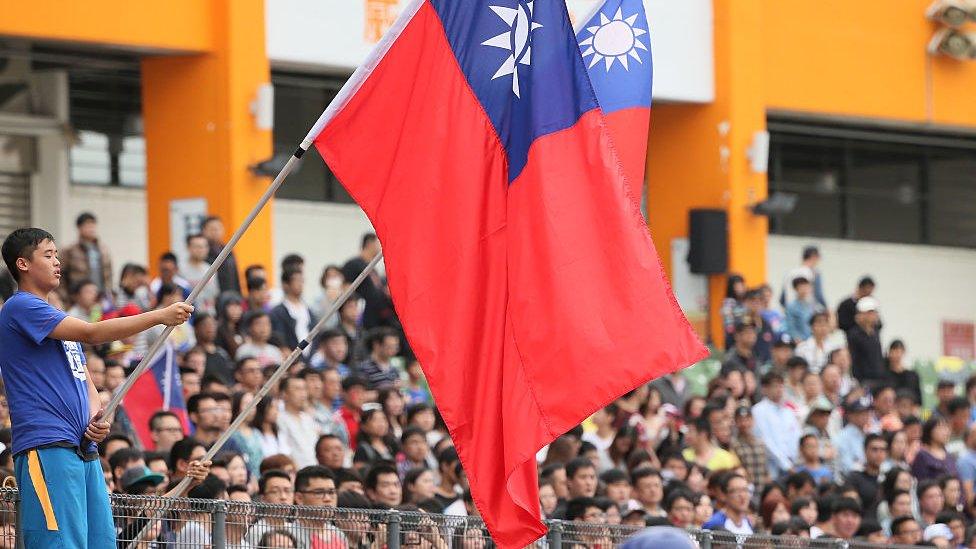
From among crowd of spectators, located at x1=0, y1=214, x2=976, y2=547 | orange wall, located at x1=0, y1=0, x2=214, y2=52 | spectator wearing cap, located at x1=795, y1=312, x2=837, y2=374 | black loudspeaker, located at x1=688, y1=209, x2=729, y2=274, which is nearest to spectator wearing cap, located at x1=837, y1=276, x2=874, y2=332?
crowd of spectators, located at x1=0, y1=214, x2=976, y2=547

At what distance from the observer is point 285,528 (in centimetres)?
965

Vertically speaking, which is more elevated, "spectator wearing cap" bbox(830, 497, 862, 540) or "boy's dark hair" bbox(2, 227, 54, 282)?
"boy's dark hair" bbox(2, 227, 54, 282)

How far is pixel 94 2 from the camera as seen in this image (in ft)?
64.3

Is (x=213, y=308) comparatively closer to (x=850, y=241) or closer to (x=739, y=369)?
(x=739, y=369)

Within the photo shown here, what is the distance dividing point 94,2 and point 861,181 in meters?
12.9

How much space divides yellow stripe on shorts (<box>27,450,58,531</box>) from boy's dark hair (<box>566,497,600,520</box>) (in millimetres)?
5215

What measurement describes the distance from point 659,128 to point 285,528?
604 inches

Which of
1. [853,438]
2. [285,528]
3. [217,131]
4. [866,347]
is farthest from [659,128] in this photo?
[285,528]

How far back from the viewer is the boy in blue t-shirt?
8164 mm

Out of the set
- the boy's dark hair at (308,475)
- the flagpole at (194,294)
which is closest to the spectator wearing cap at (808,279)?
the boy's dark hair at (308,475)

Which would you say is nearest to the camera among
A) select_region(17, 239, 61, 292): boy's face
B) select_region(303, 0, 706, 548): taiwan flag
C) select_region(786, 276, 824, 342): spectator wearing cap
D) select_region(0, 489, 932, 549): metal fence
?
select_region(17, 239, 61, 292): boy's face

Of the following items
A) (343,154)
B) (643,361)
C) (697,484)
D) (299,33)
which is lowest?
(697,484)

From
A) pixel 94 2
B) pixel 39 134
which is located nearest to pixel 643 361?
pixel 94 2

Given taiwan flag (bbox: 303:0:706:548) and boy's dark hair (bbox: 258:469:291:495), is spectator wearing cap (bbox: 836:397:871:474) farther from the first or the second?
taiwan flag (bbox: 303:0:706:548)
